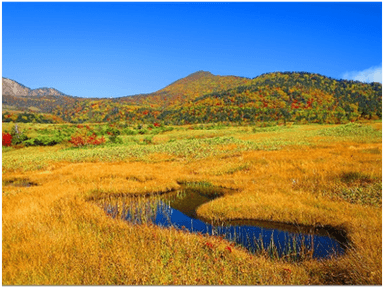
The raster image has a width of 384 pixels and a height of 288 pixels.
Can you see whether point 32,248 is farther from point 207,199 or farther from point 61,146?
point 61,146

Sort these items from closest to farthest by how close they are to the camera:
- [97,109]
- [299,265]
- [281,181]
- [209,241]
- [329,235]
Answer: [299,265], [209,241], [329,235], [281,181], [97,109]

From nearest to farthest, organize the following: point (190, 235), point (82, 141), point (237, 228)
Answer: point (190, 235) < point (237, 228) < point (82, 141)

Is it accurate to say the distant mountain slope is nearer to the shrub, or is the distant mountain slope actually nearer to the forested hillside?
the forested hillside

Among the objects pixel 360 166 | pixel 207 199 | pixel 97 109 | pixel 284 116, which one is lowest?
A: pixel 207 199

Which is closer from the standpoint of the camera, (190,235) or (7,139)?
(190,235)

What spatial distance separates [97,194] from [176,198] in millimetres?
4326

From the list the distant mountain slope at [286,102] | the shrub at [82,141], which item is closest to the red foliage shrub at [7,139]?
the shrub at [82,141]

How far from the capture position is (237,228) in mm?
9445

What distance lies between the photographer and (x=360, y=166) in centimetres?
1559

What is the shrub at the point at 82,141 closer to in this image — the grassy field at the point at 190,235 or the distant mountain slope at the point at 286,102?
the grassy field at the point at 190,235

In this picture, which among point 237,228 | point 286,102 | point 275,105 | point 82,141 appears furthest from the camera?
point 286,102

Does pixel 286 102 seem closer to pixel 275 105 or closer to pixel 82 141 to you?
pixel 275 105

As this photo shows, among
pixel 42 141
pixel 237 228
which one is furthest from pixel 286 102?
pixel 237 228


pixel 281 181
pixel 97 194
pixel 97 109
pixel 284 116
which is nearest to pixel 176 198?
pixel 97 194
